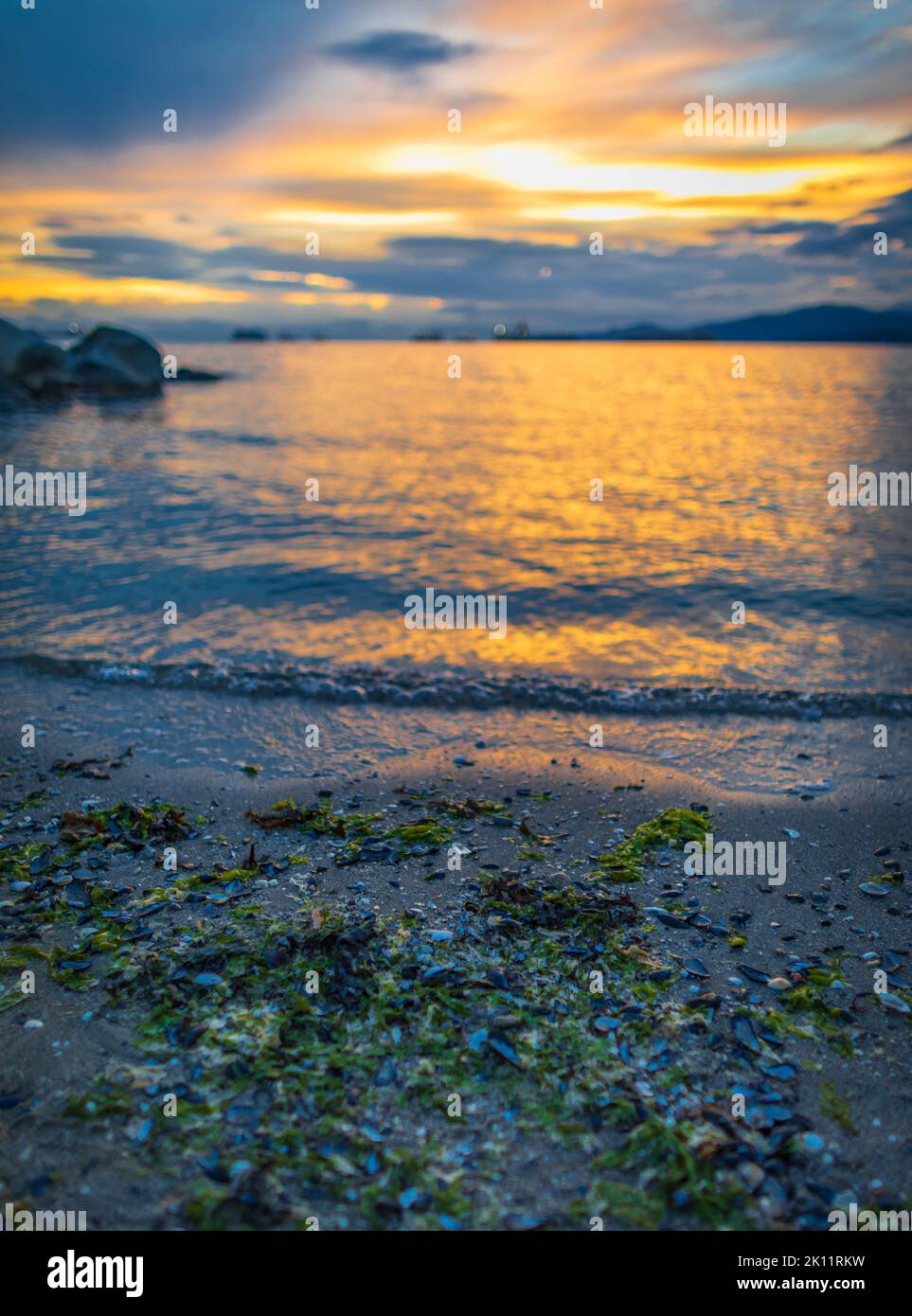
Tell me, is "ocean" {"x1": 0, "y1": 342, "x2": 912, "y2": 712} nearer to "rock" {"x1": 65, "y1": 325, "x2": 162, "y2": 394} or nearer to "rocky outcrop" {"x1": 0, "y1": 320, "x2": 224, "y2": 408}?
"rocky outcrop" {"x1": 0, "y1": 320, "x2": 224, "y2": 408}

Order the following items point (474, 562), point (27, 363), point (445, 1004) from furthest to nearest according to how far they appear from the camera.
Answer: point (27, 363)
point (474, 562)
point (445, 1004)

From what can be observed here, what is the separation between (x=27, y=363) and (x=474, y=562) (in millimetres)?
44983

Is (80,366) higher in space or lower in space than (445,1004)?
higher

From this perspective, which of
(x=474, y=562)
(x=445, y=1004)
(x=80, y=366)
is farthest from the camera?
(x=80, y=366)

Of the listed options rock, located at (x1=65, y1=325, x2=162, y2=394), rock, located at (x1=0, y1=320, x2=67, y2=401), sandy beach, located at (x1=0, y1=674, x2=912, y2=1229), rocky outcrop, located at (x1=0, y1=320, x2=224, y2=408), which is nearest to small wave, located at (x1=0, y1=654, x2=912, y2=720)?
sandy beach, located at (x1=0, y1=674, x2=912, y2=1229)

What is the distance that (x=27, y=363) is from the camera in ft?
166

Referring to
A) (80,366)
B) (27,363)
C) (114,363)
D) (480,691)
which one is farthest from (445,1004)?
(114,363)

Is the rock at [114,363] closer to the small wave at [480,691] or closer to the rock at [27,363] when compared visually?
the rock at [27,363]

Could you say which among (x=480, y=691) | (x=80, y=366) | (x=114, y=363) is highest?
(x=114, y=363)

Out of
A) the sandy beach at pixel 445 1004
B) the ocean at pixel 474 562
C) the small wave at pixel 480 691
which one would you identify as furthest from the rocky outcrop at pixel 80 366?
the sandy beach at pixel 445 1004

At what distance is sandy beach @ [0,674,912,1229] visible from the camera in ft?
12.9

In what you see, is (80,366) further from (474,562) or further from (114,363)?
(474,562)

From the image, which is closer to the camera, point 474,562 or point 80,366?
point 474,562
